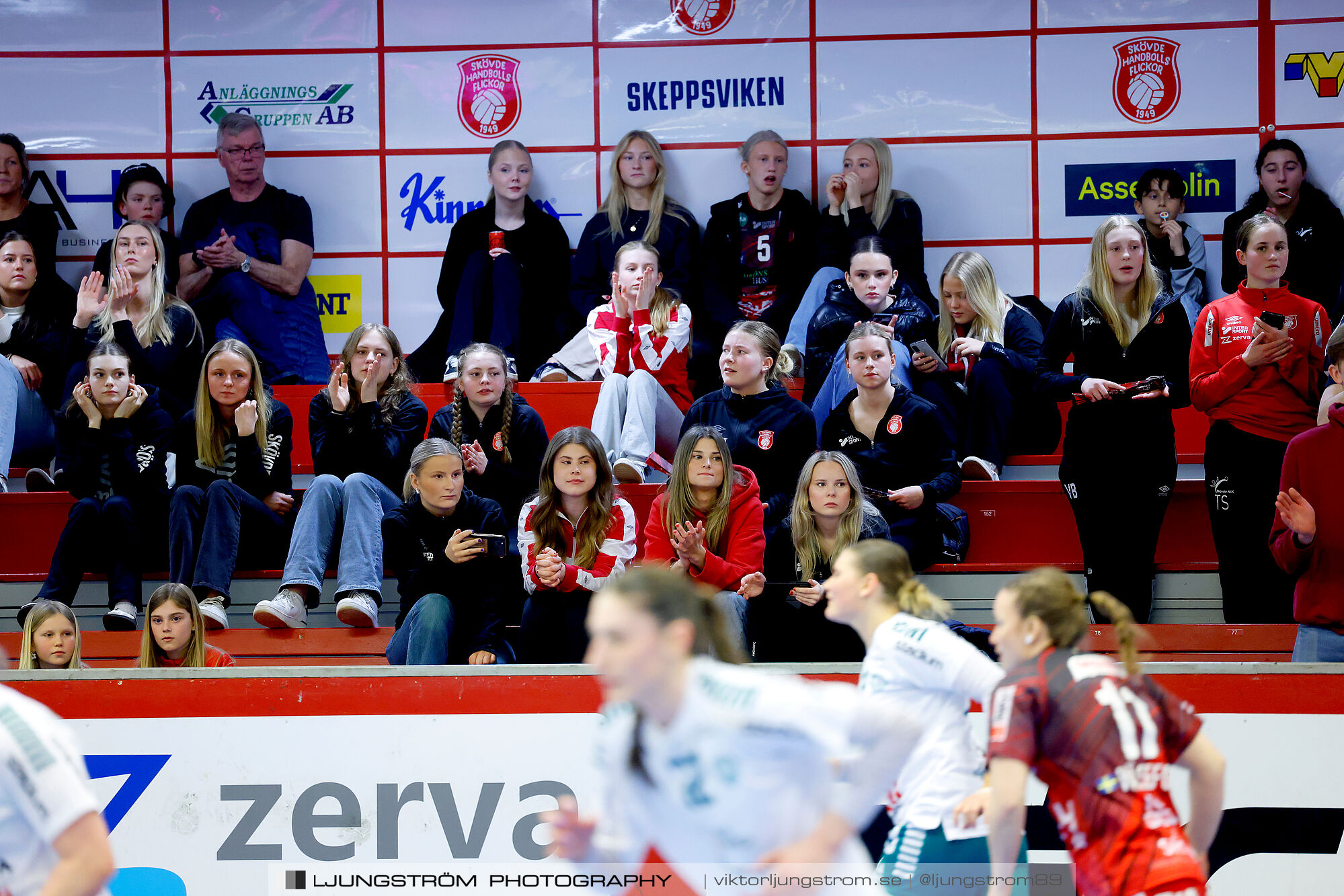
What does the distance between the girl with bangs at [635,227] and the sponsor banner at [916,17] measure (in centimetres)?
188

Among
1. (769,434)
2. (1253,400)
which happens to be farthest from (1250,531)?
(769,434)

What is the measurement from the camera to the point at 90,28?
9.46 m

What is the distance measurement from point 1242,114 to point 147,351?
756 cm

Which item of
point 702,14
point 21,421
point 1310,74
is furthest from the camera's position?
point 702,14

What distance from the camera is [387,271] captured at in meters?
9.67

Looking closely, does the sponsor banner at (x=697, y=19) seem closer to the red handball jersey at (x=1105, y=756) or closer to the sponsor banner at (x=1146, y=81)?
the sponsor banner at (x=1146, y=81)

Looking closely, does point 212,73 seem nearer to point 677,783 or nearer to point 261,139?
point 261,139

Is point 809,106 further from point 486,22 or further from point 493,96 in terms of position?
point 486,22

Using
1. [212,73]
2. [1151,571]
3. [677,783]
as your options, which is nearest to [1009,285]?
[1151,571]

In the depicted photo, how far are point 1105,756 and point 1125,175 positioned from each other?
22.2 ft

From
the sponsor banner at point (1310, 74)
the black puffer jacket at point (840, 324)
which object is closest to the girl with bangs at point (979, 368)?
the black puffer jacket at point (840, 324)

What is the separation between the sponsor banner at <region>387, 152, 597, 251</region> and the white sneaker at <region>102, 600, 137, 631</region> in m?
4.18

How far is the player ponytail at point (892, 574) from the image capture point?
3908 millimetres

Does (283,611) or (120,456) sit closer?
(283,611)
